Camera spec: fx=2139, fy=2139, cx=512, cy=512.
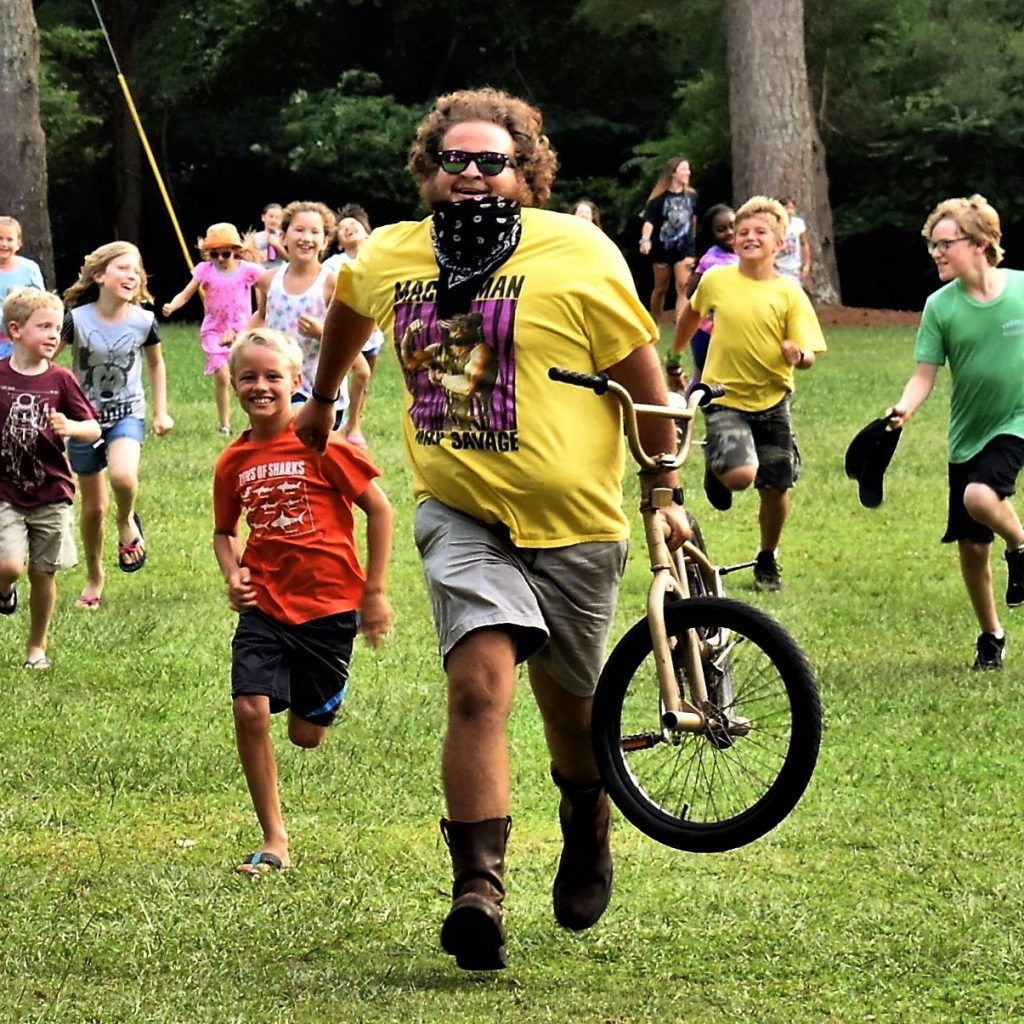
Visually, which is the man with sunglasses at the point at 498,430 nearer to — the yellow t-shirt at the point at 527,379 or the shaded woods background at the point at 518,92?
the yellow t-shirt at the point at 527,379

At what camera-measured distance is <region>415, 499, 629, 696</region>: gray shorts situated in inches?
202

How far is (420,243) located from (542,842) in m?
2.35

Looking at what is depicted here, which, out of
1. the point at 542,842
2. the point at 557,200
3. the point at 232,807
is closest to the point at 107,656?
the point at 232,807

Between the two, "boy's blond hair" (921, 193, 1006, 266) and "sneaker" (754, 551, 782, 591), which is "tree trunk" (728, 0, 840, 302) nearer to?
"sneaker" (754, 551, 782, 591)

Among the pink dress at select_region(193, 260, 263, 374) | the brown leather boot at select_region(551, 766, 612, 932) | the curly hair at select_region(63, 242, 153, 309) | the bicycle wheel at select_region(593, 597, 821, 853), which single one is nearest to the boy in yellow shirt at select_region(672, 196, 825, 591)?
the curly hair at select_region(63, 242, 153, 309)

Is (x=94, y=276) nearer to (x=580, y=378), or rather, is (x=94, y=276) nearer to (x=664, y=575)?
(x=664, y=575)

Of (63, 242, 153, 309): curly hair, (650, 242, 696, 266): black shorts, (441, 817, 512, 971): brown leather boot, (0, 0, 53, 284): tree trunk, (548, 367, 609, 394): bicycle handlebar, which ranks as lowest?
(441, 817, 512, 971): brown leather boot

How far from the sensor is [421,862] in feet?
21.7

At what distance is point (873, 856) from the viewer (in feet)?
21.9

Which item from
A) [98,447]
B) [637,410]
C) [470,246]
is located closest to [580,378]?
[637,410]

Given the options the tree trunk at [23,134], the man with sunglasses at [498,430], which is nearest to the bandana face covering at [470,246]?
the man with sunglasses at [498,430]

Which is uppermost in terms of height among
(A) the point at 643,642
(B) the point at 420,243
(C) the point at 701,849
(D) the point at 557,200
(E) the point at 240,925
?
(D) the point at 557,200

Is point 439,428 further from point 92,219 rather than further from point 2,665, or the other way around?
point 92,219

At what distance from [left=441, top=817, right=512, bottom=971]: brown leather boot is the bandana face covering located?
4.08 feet
